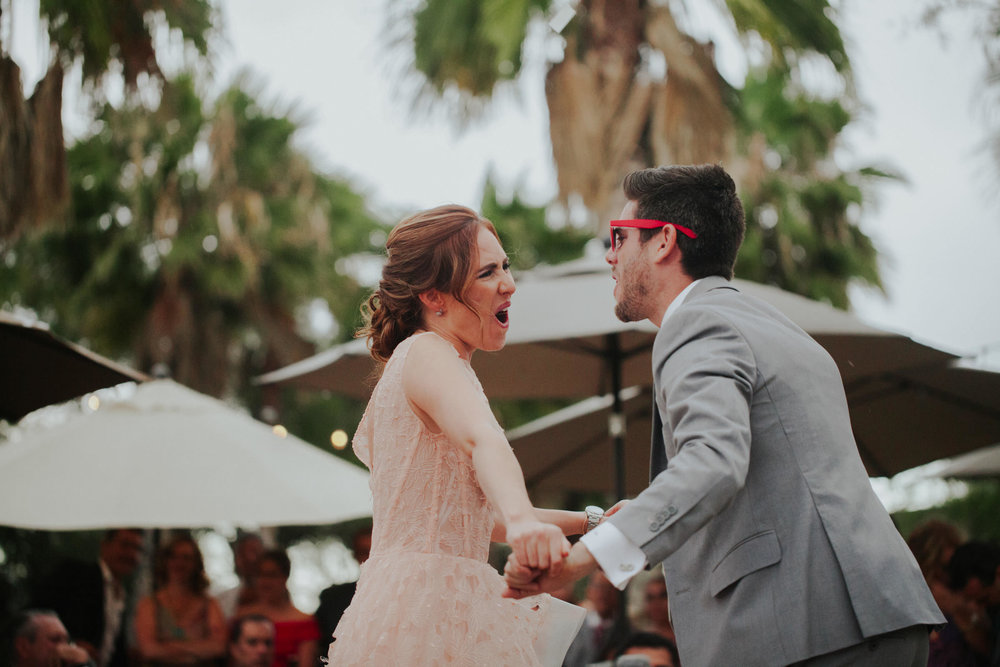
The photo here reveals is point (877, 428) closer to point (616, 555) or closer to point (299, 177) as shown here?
point (616, 555)

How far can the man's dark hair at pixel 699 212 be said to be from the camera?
2.61m

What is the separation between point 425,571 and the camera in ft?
7.82

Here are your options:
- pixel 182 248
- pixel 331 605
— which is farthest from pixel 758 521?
pixel 182 248

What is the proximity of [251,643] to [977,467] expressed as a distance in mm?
6128

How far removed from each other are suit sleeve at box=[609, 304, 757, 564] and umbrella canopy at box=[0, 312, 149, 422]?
3.30 metres

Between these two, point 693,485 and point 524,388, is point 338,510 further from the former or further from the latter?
point 693,485

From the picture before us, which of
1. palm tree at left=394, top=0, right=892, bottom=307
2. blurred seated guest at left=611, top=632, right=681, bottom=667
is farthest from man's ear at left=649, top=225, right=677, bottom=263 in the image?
palm tree at left=394, top=0, right=892, bottom=307

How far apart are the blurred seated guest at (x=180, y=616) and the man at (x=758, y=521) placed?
4209mm

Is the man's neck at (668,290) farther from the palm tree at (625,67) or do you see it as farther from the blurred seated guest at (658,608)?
the palm tree at (625,67)

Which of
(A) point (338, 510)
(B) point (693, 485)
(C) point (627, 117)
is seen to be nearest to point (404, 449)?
(B) point (693, 485)

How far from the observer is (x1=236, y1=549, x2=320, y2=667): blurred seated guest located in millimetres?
6102

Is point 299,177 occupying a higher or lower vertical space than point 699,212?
higher

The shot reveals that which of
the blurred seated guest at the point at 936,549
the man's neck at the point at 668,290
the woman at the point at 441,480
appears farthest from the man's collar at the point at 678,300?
the blurred seated guest at the point at 936,549

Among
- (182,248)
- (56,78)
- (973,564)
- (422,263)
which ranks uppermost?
(182,248)
